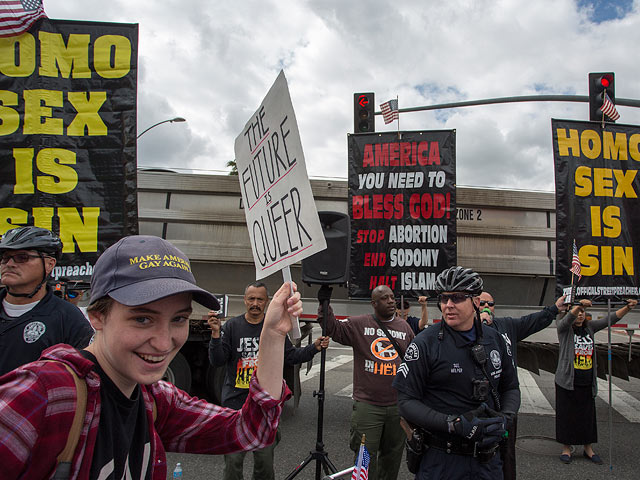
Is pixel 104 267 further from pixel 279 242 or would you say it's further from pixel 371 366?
pixel 371 366

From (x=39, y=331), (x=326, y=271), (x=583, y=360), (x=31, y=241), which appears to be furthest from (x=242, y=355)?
(x=583, y=360)

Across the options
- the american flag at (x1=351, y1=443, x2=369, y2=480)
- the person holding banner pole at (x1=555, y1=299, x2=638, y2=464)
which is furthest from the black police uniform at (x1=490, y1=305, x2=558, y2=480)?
the american flag at (x1=351, y1=443, x2=369, y2=480)

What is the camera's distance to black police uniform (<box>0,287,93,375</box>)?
8.21 ft

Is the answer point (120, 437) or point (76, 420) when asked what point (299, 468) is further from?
point (76, 420)

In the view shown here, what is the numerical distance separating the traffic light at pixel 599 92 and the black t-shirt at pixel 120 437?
658cm

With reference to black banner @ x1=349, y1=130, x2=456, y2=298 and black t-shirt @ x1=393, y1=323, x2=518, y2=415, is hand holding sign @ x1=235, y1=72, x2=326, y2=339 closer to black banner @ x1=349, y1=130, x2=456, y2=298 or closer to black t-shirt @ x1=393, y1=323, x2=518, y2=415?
black t-shirt @ x1=393, y1=323, x2=518, y2=415

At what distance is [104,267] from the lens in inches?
46.0

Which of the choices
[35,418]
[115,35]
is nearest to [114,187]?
[115,35]

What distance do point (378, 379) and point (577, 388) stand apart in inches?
109

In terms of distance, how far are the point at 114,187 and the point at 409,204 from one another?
3.79 m

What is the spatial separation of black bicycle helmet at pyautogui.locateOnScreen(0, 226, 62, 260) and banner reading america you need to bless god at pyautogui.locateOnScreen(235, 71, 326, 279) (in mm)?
1600

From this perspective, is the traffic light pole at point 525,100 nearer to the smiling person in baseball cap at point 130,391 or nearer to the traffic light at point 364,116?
the traffic light at point 364,116

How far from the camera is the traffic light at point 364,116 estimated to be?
684 centimetres

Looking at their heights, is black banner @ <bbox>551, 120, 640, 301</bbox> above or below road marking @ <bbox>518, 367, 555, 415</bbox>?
above
